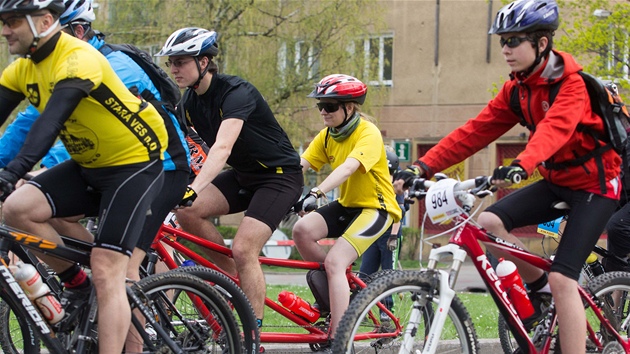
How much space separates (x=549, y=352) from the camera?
18.2 feet

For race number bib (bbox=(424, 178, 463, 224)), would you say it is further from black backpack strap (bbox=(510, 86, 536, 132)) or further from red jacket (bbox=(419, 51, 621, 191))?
black backpack strap (bbox=(510, 86, 536, 132))

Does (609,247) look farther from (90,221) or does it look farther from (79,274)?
(79,274)

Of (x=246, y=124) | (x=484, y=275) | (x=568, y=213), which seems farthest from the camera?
(x=246, y=124)

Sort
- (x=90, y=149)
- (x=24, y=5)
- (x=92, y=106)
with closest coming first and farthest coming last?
(x=24, y=5) → (x=92, y=106) → (x=90, y=149)

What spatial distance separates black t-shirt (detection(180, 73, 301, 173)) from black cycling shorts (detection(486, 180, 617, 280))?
181 cm

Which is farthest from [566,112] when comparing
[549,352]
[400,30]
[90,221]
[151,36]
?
[400,30]

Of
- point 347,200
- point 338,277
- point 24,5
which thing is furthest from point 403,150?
point 24,5

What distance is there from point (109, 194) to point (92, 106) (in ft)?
1.51

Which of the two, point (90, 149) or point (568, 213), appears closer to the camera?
point (90, 149)

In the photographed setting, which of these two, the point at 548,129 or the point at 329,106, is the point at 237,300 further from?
the point at 329,106

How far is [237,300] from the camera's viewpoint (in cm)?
559

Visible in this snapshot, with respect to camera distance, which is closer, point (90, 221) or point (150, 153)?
point (150, 153)

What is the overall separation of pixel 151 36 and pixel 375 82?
5.61m

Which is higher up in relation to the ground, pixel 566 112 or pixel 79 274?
pixel 566 112
